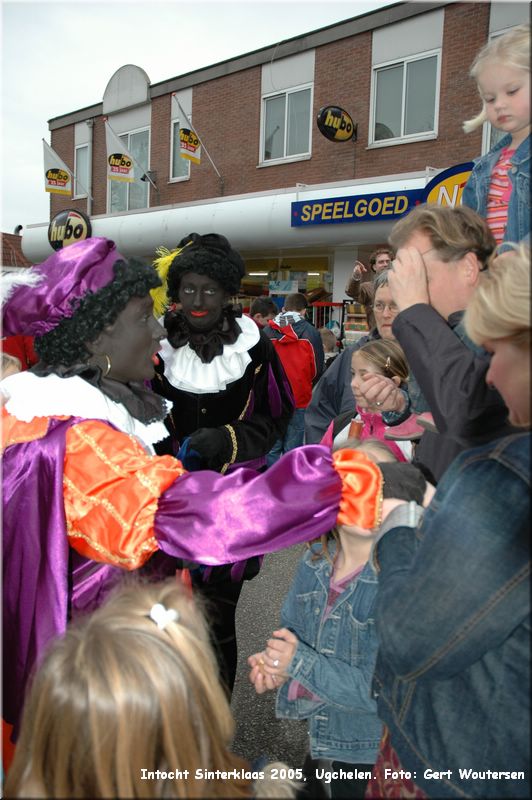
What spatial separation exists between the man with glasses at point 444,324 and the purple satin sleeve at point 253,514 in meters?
0.31

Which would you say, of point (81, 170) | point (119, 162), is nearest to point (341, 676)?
point (119, 162)

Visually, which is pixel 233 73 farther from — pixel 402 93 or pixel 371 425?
pixel 371 425

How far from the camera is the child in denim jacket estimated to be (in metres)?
1.56

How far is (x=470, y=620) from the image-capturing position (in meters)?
0.87

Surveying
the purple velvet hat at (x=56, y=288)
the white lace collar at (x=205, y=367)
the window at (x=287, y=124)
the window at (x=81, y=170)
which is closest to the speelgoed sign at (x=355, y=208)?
the window at (x=287, y=124)

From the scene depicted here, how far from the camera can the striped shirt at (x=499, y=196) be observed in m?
1.68

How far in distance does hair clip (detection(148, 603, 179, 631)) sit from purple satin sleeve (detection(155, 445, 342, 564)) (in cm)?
40

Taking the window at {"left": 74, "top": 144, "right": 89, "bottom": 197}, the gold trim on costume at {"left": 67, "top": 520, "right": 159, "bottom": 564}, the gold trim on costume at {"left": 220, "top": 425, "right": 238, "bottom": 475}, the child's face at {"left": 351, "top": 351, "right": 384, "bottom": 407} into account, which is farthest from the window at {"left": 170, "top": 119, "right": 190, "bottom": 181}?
the gold trim on costume at {"left": 67, "top": 520, "right": 159, "bottom": 564}

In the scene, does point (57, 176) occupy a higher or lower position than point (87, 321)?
higher

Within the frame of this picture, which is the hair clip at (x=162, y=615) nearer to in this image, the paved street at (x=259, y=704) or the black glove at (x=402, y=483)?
the black glove at (x=402, y=483)

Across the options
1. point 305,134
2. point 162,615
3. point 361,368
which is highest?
point 305,134

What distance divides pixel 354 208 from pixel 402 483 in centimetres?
799

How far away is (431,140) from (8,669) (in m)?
10.3

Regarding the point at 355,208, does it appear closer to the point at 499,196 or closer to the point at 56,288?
the point at 499,196
